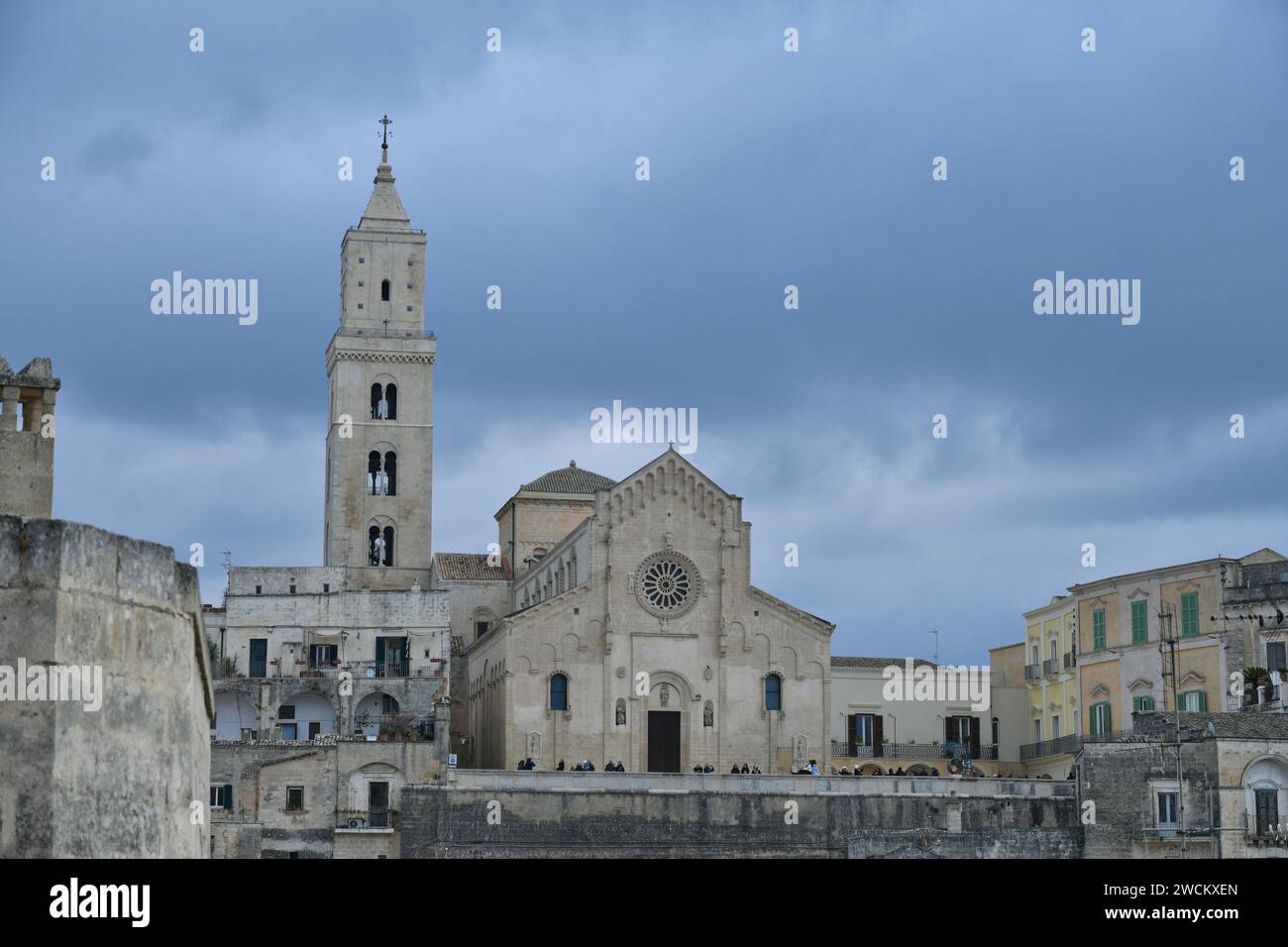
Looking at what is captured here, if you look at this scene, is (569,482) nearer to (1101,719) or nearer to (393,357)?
(393,357)

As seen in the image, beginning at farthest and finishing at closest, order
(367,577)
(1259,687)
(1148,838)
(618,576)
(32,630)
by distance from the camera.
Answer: (367,577) < (618,576) < (1259,687) < (1148,838) < (32,630)

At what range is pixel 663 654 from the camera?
246ft

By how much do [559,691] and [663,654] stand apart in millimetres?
4237

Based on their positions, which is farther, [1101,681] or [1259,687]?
[1101,681]

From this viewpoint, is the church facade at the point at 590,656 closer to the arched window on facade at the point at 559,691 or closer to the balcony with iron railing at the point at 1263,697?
the arched window on facade at the point at 559,691

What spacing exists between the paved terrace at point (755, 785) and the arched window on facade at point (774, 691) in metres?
7.94

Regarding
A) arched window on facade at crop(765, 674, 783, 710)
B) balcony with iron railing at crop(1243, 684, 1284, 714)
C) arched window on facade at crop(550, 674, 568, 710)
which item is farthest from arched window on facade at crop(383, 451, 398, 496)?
balcony with iron railing at crop(1243, 684, 1284, 714)

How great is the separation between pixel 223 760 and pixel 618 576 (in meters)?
17.4

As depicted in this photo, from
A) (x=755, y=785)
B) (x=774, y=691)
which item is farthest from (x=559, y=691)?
(x=755, y=785)

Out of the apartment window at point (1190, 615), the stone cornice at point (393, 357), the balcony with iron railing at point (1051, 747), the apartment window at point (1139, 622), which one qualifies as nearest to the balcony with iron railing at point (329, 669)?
the stone cornice at point (393, 357)
